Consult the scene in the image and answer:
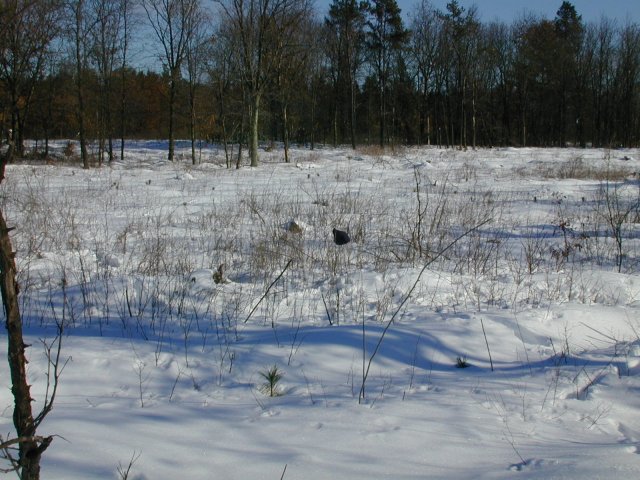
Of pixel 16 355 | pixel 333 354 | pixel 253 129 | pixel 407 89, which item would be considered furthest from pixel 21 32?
pixel 407 89

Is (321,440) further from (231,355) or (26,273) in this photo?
(26,273)

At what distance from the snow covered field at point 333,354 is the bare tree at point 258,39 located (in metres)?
13.4

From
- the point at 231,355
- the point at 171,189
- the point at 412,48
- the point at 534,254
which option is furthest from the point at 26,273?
the point at 412,48

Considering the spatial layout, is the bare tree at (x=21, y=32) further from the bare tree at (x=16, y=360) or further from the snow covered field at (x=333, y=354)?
the snow covered field at (x=333, y=354)

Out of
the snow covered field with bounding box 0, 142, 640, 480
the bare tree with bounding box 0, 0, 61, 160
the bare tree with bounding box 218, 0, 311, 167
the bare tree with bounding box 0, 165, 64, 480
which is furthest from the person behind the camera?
the bare tree with bounding box 218, 0, 311, 167

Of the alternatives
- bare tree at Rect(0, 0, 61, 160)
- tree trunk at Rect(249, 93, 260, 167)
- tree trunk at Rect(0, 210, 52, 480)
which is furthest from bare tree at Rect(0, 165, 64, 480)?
tree trunk at Rect(249, 93, 260, 167)

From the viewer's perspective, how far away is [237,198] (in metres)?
9.49

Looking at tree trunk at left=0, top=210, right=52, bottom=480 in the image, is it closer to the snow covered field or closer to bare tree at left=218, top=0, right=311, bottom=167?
the snow covered field

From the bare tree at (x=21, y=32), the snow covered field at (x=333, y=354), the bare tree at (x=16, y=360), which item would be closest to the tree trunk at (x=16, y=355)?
the bare tree at (x=16, y=360)

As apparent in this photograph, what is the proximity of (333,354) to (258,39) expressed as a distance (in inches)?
719

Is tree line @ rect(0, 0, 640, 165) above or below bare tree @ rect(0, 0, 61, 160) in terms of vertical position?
above

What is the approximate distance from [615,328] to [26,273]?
455 centimetres

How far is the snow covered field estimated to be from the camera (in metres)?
1.74

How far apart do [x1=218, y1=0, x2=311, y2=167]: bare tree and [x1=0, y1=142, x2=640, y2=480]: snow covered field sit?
43.9ft
